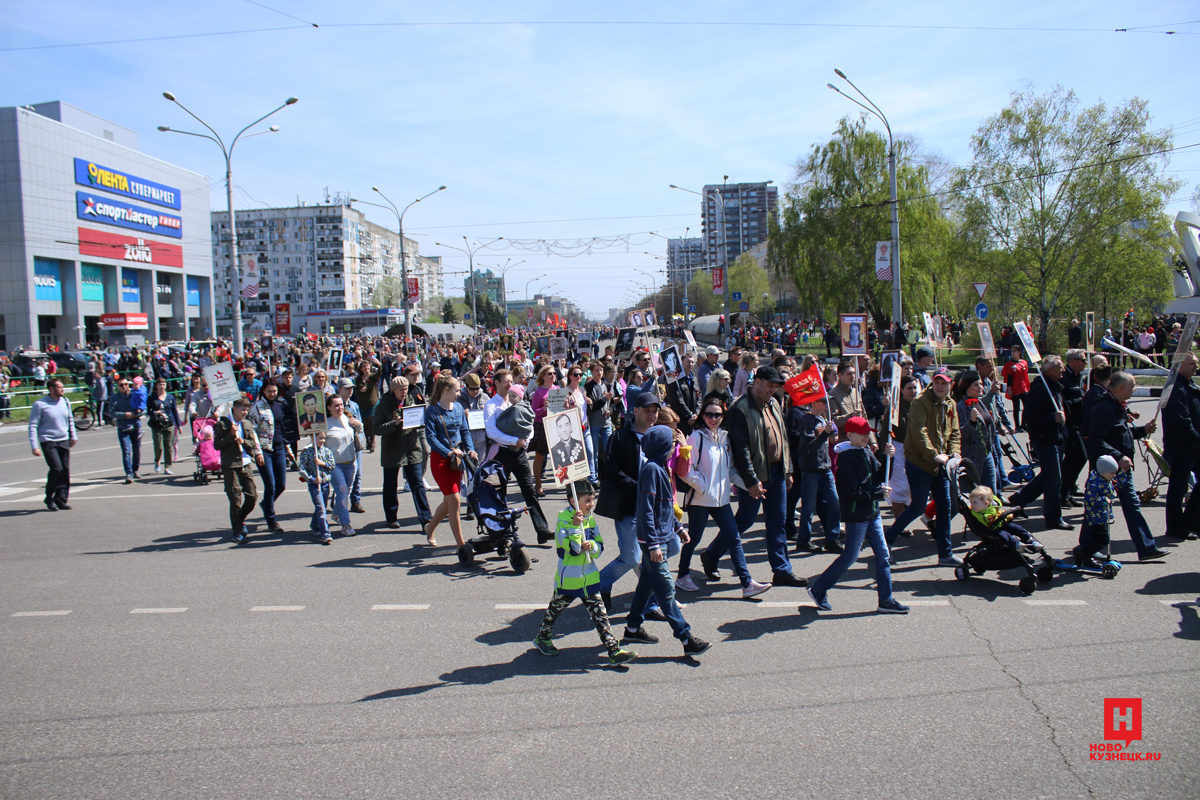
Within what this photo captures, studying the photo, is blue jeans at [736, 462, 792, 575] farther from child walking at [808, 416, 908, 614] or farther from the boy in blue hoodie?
the boy in blue hoodie

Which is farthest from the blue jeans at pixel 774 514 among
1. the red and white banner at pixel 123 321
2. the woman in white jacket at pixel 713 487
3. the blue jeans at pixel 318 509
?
the red and white banner at pixel 123 321

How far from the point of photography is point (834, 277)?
39.0 meters

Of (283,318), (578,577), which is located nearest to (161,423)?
(578,577)

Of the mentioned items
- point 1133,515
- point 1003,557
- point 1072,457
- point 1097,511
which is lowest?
point 1003,557

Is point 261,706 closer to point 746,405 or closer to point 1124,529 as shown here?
point 746,405

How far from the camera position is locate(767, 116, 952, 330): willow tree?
36.8 metres

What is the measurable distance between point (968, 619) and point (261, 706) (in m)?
5.02

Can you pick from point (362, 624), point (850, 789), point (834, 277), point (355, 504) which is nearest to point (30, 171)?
point (834, 277)

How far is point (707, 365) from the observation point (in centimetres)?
1279

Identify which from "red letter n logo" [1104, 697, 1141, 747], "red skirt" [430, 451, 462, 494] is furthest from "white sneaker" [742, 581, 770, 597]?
"red skirt" [430, 451, 462, 494]

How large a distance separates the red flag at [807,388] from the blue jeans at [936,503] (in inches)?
45.2

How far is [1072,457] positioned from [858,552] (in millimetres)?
4458

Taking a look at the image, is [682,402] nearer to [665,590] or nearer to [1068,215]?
[665,590]

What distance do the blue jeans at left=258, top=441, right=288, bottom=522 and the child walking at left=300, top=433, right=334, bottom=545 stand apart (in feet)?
2.30
